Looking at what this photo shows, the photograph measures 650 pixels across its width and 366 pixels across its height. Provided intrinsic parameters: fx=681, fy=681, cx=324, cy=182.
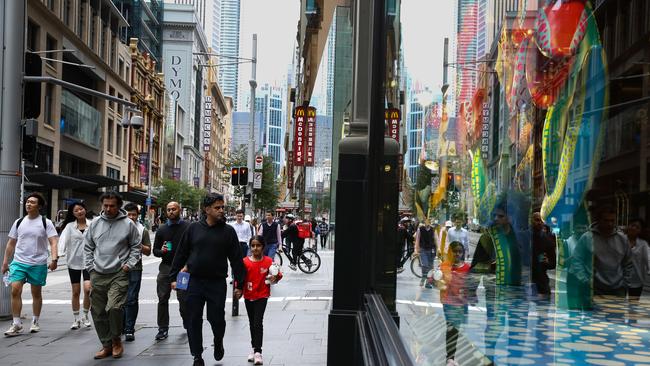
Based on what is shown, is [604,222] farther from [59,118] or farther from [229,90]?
[229,90]

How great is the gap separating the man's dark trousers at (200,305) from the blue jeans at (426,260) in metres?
2.47

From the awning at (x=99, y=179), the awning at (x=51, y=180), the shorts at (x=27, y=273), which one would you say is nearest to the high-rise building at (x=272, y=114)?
the awning at (x=99, y=179)

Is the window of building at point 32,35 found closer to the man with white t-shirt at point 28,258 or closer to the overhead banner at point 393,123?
the man with white t-shirt at point 28,258

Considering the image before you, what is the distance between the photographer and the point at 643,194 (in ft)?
3.97

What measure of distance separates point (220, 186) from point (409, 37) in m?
134

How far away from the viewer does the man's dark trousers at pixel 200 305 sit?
6.79 m

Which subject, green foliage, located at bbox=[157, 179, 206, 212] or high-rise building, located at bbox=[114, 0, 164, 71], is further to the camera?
high-rise building, located at bbox=[114, 0, 164, 71]

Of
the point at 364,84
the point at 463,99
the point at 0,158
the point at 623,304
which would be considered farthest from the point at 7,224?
the point at 623,304

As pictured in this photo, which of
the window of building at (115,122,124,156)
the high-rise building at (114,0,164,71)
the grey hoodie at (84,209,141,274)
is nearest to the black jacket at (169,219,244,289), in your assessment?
the grey hoodie at (84,209,141,274)

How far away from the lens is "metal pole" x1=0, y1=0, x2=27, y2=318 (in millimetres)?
10734

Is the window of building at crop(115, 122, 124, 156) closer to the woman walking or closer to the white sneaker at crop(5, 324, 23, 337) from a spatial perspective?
the woman walking

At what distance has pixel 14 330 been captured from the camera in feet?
29.7

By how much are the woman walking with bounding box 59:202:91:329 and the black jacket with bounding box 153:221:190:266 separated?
1.23 metres

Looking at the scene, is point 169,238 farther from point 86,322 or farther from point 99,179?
point 99,179
